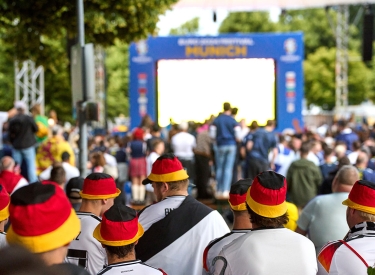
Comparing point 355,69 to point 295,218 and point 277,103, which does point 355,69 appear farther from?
point 295,218

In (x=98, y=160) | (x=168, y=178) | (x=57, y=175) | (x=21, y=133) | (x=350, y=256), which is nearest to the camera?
(x=350, y=256)

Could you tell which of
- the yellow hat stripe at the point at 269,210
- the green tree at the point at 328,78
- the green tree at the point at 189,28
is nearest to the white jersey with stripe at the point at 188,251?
the yellow hat stripe at the point at 269,210

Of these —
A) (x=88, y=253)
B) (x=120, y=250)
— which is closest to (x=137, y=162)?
(x=88, y=253)

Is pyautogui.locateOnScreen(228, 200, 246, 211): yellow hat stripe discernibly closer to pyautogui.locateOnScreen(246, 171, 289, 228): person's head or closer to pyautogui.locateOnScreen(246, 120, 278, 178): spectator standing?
pyautogui.locateOnScreen(246, 171, 289, 228): person's head

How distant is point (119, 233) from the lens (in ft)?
13.0

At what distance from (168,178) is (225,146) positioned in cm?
884

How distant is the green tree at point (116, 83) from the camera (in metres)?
54.5

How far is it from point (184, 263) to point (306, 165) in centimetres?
561

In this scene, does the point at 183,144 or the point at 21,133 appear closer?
the point at 21,133

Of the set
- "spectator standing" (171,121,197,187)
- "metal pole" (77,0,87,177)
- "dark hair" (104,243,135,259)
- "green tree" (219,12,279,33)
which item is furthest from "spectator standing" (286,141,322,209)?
"green tree" (219,12,279,33)

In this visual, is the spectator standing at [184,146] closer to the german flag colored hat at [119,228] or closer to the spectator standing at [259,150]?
the spectator standing at [259,150]

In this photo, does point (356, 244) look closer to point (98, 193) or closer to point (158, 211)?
point (158, 211)

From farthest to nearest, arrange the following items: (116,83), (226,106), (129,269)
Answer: (116,83) → (226,106) → (129,269)

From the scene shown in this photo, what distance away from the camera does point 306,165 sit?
34.3ft
